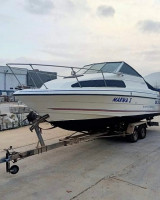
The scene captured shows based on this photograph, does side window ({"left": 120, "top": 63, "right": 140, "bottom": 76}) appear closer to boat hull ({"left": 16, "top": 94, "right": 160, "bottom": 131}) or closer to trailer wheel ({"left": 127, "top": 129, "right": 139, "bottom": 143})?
boat hull ({"left": 16, "top": 94, "right": 160, "bottom": 131})

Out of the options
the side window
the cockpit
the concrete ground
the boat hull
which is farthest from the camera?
the side window

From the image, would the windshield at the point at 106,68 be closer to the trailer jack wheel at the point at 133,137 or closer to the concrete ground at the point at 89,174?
the trailer jack wheel at the point at 133,137

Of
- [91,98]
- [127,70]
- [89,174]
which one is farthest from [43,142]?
[127,70]

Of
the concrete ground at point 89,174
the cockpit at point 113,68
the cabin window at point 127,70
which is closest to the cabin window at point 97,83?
the cockpit at point 113,68

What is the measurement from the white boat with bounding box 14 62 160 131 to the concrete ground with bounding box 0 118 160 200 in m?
0.78

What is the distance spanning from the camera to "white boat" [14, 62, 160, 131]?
533 cm

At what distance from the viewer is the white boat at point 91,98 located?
17.5ft

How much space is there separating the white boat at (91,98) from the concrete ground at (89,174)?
78 centimetres

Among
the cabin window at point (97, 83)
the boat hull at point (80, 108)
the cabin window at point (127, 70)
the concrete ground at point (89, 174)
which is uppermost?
the cabin window at point (127, 70)

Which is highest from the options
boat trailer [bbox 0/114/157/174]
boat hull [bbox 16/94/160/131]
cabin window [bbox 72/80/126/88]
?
cabin window [bbox 72/80/126/88]

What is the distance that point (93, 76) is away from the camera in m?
6.40

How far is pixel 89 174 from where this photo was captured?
4668 mm

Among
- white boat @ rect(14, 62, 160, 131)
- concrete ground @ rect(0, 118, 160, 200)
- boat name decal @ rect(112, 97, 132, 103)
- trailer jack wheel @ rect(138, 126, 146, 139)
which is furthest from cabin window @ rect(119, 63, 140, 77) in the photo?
concrete ground @ rect(0, 118, 160, 200)

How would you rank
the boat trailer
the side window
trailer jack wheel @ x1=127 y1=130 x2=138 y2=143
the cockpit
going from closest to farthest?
the boat trailer < the cockpit < the side window < trailer jack wheel @ x1=127 y1=130 x2=138 y2=143
